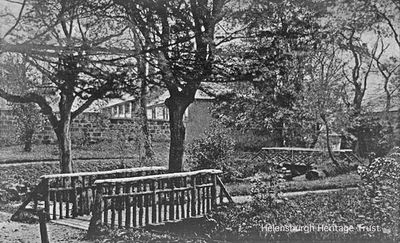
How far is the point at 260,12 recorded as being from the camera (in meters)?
2.63

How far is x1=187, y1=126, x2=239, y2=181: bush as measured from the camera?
2650 millimetres

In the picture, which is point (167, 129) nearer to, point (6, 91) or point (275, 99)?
point (275, 99)

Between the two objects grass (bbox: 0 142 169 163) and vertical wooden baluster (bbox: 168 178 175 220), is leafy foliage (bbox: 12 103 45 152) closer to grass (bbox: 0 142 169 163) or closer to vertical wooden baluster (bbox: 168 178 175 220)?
grass (bbox: 0 142 169 163)

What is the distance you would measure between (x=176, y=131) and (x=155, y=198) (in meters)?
0.39

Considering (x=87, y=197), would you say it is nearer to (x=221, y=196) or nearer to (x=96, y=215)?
(x=96, y=215)

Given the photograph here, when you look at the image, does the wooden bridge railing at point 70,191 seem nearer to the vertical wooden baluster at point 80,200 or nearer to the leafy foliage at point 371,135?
the vertical wooden baluster at point 80,200

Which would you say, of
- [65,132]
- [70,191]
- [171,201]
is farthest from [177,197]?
[65,132]

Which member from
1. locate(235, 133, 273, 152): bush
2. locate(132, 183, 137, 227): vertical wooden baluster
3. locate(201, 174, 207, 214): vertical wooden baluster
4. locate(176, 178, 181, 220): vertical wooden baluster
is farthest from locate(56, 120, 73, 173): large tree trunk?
locate(235, 133, 273, 152): bush

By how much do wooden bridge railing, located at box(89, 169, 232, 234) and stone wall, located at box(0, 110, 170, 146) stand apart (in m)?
0.24

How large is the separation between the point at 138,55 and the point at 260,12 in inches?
27.6

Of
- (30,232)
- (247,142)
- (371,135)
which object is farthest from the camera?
(30,232)

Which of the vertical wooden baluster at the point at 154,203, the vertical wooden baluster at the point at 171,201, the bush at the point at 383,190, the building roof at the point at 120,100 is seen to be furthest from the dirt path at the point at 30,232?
the bush at the point at 383,190

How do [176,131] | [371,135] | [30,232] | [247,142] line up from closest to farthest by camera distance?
[371,135], [247,142], [176,131], [30,232]

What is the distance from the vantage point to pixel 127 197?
2.81 m
